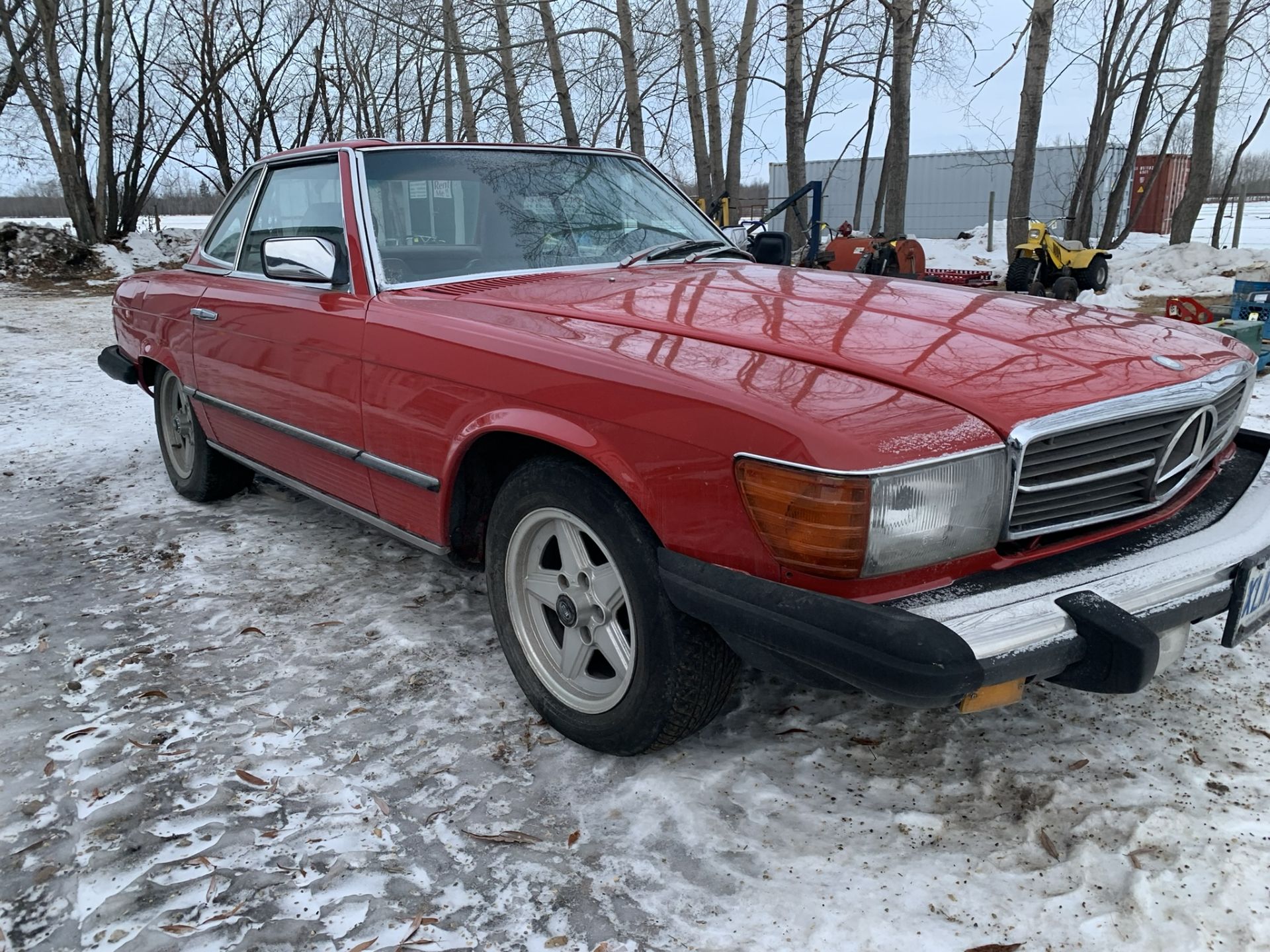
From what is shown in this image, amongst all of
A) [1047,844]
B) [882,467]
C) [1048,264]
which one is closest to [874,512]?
[882,467]

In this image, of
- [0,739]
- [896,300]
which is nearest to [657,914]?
[896,300]

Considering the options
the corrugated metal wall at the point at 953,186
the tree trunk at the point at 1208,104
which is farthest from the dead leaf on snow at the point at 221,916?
the corrugated metal wall at the point at 953,186

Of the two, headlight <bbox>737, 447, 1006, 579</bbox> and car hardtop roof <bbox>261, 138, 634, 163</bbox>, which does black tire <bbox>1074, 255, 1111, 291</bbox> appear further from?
headlight <bbox>737, 447, 1006, 579</bbox>

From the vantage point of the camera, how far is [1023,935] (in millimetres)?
1796

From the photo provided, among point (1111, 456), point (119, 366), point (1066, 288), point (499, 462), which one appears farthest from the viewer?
point (1066, 288)

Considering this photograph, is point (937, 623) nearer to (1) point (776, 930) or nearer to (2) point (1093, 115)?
(1) point (776, 930)

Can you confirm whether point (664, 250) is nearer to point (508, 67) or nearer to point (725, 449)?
point (725, 449)

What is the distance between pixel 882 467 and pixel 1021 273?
38.0 feet

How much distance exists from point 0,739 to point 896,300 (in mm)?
2798

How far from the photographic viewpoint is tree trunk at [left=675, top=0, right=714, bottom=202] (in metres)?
16.3

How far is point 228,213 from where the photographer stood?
427 cm

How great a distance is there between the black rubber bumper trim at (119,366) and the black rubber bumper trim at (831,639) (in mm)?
4078

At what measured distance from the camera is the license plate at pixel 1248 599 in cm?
202

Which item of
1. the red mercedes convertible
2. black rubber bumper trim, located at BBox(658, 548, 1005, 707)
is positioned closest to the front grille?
the red mercedes convertible
